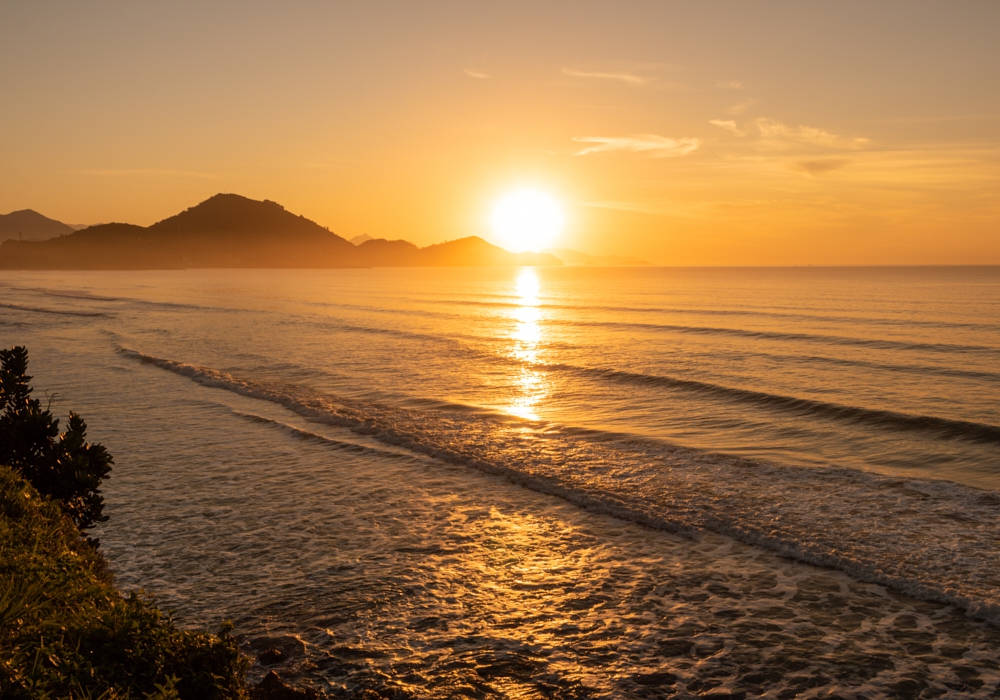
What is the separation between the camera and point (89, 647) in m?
4.59

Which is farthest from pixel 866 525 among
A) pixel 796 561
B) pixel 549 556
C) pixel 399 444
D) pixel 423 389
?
pixel 423 389

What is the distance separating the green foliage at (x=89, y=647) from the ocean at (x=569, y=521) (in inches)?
88.5

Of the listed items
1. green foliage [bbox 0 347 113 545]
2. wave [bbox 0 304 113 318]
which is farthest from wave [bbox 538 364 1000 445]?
wave [bbox 0 304 113 318]

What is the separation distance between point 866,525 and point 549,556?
18.9ft

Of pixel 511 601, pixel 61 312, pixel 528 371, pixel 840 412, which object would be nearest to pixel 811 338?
pixel 528 371

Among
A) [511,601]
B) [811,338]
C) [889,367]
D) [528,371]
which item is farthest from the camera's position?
[811,338]

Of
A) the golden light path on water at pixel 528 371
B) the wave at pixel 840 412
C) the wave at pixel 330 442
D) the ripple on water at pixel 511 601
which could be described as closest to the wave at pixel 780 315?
the golden light path on water at pixel 528 371

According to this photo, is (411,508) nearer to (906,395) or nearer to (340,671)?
(340,671)

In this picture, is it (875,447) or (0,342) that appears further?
(0,342)

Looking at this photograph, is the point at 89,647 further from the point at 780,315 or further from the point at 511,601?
the point at 780,315

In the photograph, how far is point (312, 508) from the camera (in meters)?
Result: 11.9

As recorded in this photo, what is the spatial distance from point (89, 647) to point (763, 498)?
11.6 metres

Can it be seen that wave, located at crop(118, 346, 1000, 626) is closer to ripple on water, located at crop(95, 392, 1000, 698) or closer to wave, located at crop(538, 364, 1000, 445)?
ripple on water, located at crop(95, 392, 1000, 698)

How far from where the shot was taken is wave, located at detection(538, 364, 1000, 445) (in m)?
18.7
